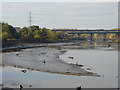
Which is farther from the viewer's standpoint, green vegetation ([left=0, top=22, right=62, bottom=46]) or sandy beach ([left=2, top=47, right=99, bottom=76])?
green vegetation ([left=0, top=22, right=62, bottom=46])

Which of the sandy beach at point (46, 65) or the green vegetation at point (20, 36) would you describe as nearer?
the sandy beach at point (46, 65)

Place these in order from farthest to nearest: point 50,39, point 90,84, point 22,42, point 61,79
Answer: point 50,39 → point 22,42 → point 61,79 → point 90,84

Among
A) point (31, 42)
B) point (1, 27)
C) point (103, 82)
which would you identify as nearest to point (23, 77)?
point (103, 82)

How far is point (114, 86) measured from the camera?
68.9 ft

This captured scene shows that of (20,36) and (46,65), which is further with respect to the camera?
(20,36)

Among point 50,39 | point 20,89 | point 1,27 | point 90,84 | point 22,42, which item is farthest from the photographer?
point 50,39

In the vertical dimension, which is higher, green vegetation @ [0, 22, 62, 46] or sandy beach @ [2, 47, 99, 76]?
green vegetation @ [0, 22, 62, 46]

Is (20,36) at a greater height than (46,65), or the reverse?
(20,36)

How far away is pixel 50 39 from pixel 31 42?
1396 inches

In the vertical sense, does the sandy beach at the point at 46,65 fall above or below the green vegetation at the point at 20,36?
below

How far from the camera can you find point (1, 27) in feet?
291

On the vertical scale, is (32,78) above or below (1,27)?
below

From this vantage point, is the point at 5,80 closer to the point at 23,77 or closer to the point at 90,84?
the point at 23,77

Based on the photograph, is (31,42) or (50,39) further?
(50,39)
